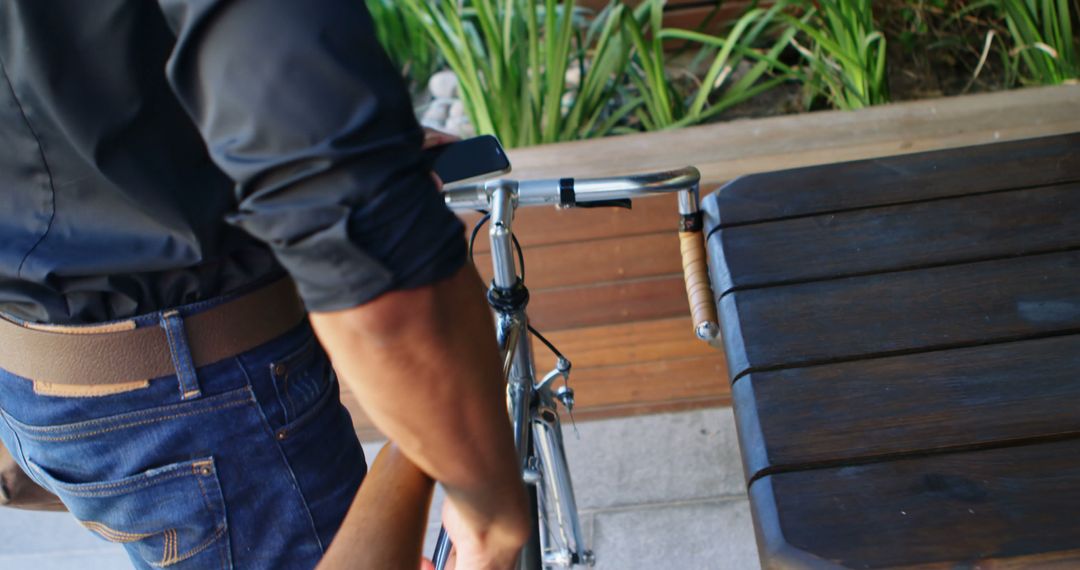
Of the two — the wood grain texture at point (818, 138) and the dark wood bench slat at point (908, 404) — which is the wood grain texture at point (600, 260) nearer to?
the wood grain texture at point (818, 138)

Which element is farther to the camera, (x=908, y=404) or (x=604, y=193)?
(x=604, y=193)

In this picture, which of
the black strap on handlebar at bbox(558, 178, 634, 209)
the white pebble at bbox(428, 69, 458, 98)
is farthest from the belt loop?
→ the white pebble at bbox(428, 69, 458, 98)

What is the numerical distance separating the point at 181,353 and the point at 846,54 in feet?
5.85

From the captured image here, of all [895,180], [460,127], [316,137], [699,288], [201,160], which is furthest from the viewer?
[460,127]

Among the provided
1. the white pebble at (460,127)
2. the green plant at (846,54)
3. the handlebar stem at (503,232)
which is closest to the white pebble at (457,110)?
the white pebble at (460,127)

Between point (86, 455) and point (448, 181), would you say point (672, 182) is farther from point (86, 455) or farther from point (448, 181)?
point (86, 455)

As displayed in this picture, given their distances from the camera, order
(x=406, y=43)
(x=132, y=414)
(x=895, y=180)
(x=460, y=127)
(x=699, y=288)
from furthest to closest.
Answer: (x=406, y=43)
(x=460, y=127)
(x=895, y=180)
(x=699, y=288)
(x=132, y=414)

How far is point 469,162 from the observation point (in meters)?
1.11

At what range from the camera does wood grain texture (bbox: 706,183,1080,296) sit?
1267 mm

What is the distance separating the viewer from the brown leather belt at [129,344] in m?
0.89

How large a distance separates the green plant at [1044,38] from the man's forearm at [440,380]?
2.03 meters

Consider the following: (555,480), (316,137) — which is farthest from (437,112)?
(316,137)

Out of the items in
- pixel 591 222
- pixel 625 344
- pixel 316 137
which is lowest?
pixel 625 344

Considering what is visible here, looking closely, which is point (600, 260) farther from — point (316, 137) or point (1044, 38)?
point (316, 137)
